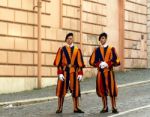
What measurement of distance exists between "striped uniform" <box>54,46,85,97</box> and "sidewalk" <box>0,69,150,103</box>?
327 centimetres

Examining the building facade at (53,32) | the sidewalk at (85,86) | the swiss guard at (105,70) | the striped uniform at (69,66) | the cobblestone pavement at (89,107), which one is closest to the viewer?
the cobblestone pavement at (89,107)

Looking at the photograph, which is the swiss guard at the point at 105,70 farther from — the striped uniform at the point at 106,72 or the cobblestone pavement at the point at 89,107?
the cobblestone pavement at the point at 89,107

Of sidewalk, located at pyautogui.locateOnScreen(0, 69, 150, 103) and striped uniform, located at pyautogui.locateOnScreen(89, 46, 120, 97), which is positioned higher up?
striped uniform, located at pyautogui.locateOnScreen(89, 46, 120, 97)

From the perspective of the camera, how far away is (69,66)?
44.3 ft

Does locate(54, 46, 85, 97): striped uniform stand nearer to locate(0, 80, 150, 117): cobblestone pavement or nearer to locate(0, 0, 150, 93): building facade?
locate(0, 80, 150, 117): cobblestone pavement

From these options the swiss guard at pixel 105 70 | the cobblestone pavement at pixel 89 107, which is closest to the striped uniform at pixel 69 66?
the swiss guard at pixel 105 70

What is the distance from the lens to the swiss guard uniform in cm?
1349

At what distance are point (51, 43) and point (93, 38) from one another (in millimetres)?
3798

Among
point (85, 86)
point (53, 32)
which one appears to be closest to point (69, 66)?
point (85, 86)

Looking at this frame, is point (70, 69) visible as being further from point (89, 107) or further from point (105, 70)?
point (89, 107)

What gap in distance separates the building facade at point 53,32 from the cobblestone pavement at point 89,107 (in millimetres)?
2582

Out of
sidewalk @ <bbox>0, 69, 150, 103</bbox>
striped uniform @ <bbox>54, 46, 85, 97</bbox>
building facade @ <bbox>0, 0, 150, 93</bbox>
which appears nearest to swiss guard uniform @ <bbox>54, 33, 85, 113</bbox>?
striped uniform @ <bbox>54, 46, 85, 97</bbox>

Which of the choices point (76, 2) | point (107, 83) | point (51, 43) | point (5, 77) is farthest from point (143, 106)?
point (76, 2)

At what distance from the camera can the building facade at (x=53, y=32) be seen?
61.8ft
